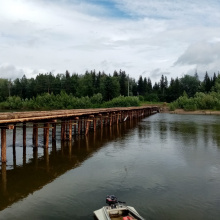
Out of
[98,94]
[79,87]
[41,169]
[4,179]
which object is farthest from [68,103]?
[4,179]

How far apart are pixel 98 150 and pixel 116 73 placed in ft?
394

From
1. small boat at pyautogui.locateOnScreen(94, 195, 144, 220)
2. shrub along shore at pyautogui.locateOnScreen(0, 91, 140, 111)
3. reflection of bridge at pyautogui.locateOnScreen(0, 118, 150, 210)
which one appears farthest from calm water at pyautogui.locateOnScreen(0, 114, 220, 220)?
shrub along shore at pyautogui.locateOnScreen(0, 91, 140, 111)

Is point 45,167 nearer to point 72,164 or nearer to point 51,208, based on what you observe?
point 72,164

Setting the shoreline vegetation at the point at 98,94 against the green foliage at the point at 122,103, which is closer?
the green foliage at the point at 122,103

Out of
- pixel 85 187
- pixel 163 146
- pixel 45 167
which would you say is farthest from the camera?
pixel 163 146

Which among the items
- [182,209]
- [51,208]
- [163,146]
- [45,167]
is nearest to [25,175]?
[45,167]

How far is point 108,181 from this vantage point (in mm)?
16328

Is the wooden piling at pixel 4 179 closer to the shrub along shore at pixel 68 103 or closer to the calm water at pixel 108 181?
the calm water at pixel 108 181

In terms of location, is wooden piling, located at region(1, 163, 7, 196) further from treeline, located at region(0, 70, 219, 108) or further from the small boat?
treeline, located at region(0, 70, 219, 108)

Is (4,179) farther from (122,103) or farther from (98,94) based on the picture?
(98,94)

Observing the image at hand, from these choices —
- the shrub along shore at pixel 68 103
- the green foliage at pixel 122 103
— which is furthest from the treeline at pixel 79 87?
the green foliage at pixel 122 103

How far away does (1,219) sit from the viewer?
11.4 metres

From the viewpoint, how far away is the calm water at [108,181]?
1246 centimetres

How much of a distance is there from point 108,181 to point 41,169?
5.10 metres
